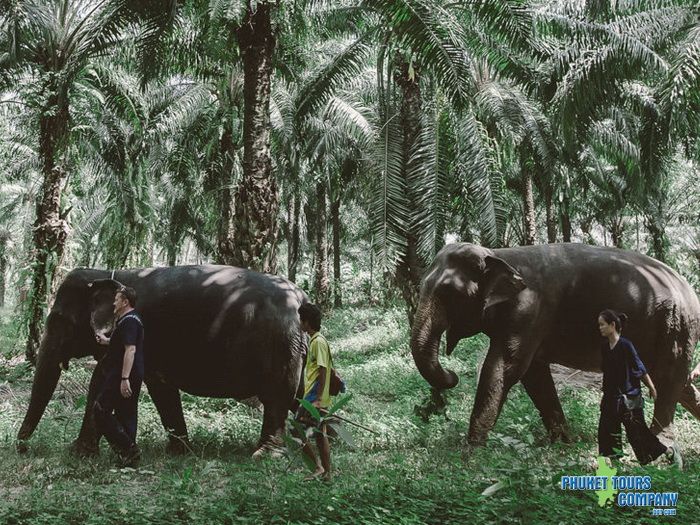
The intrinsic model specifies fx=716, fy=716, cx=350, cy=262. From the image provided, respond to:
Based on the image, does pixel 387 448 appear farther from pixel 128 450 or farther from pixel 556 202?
pixel 556 202

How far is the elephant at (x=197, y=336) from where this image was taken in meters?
7.83

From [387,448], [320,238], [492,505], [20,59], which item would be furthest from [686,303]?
[320,238]

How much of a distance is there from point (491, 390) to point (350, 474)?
6.24 feet

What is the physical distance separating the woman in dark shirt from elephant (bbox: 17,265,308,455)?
3221mm

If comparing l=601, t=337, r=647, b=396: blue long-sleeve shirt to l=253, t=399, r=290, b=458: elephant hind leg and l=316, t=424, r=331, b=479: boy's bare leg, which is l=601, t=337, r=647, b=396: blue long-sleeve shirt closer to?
l=316, t=424, r=331, b=479: boy's bare leg

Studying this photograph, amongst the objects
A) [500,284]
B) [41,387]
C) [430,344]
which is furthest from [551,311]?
[41,387]

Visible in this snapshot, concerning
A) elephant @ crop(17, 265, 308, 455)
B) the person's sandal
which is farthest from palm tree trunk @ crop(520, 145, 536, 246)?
the person's sandal

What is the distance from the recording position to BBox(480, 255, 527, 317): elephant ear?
7719mm

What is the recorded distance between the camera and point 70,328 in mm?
7973

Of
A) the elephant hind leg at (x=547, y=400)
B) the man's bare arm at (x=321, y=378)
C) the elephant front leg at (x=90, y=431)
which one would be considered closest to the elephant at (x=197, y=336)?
the elephant front leg at (x=90, y=431)

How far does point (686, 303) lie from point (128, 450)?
6.18 metres

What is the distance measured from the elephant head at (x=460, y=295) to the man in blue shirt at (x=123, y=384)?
2838mm

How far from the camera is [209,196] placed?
75.8ft

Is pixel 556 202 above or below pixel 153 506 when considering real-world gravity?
above
